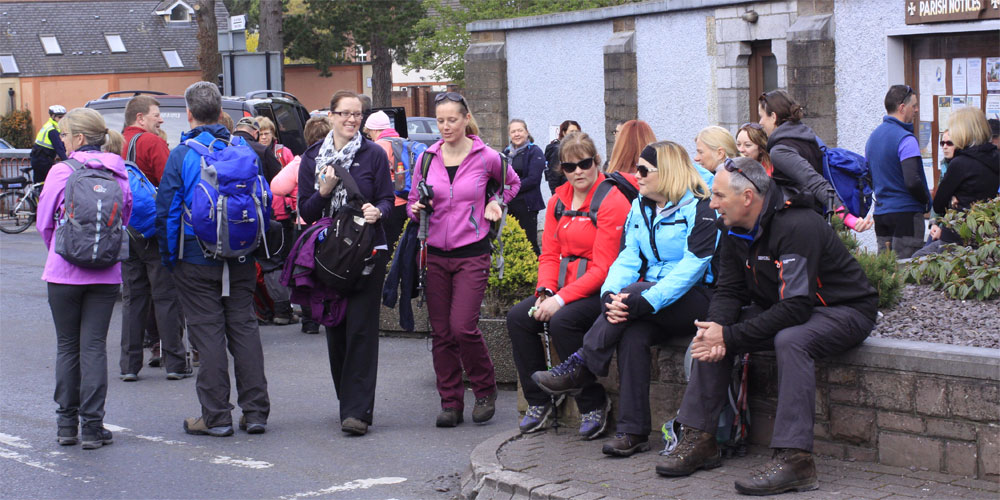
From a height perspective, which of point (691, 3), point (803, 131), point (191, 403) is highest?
point (691, 3)

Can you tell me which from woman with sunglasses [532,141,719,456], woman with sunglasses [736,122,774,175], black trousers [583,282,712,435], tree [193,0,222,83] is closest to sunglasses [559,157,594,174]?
woman with sunglasses [532,141,719,456]

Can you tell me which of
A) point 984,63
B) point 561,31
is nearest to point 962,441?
point 984,63

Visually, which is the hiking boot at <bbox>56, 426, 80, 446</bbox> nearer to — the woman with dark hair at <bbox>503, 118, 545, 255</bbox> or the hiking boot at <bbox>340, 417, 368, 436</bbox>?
the hiking boot at <bbox>340, 417, 368, 436</bbox>

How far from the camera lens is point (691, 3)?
15.8 m

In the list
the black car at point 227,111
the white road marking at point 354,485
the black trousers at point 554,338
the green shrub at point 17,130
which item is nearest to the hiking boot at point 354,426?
the white road marking at point 354,485

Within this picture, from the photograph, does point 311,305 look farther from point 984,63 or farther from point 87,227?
point 984,63

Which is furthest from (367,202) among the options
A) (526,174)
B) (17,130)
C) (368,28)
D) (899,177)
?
(17,130)

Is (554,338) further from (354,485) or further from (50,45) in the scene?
(50,45)

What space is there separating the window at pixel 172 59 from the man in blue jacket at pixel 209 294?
58710mm

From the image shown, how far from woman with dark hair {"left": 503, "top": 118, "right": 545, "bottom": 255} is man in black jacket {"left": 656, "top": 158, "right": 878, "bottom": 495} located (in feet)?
21.0

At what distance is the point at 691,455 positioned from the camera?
5.68 meters

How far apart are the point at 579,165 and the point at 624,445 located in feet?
5.30

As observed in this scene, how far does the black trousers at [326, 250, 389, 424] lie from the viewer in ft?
23.8

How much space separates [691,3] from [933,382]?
36.4 feet
